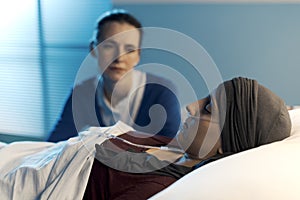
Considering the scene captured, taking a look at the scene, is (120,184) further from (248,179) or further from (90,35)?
(90,35)

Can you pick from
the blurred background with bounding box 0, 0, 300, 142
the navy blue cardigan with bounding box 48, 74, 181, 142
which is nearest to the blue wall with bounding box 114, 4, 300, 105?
the blurred background with bounding box 0, 0, 300, 142

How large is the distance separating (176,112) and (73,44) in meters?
1.11

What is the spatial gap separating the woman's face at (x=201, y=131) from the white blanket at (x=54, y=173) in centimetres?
29

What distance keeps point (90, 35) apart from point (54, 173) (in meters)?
1.31

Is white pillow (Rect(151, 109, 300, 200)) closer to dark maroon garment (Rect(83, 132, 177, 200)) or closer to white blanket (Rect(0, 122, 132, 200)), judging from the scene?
dark maroon garment (Rect(83, 132, 177, 200))

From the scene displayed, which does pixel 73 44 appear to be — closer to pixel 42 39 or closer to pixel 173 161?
pixel 42 39

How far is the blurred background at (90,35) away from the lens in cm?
176

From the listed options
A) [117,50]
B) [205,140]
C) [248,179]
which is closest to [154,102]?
[117,50]

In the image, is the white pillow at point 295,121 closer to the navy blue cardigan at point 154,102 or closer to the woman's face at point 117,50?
the navy blue cardigan at point 154,102

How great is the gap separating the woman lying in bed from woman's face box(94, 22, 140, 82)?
28 centimetres

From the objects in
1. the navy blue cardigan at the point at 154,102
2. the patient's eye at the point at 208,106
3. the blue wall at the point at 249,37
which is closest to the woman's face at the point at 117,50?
the navy blue cardigan at the point at 154,102

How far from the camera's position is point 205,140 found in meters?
1.23

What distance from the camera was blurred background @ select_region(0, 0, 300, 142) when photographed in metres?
1.76

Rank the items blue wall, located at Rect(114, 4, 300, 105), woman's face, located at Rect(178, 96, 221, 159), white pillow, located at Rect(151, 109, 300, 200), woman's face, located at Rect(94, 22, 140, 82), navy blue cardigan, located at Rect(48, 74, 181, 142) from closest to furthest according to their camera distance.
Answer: white pillow, located at Rect(151, 109, 300, 200)
woman's face, located at Rect(178, 96, 221, 159)
woman's face, located at Rect(94, 22, 140, 82)
navy blue cardigan, located at Rect(48, 74, 181, 142)
blue wall, located at Rect(114, 4, 300, 105)
